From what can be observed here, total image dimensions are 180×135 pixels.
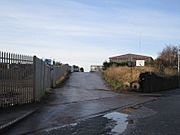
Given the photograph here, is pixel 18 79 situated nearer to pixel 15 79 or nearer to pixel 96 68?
pixel 15 79

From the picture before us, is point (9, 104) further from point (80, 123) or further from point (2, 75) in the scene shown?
point (80, 123)

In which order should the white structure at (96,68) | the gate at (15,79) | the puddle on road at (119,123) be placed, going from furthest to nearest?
the white structure at (96,68) → the gate at (15,79) → the puddle on road at (119,123)

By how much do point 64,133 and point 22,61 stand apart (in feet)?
23.6

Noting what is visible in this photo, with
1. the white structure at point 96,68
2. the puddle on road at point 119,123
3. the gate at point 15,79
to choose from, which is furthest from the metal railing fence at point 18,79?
the white structure at point 96,68

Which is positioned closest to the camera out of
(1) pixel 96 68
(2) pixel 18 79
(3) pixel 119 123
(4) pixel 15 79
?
(3) pixel 119 123

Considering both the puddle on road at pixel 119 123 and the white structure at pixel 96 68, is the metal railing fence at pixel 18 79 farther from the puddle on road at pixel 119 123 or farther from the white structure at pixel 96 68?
the white structure at pixel 96 68

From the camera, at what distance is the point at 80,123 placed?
13664 millimetres

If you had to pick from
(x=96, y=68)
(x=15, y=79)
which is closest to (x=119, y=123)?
(x=15, y=79)

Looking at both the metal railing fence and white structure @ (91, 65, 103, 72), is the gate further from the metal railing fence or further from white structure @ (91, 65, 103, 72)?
white structure @ (91, 65, 103, 72)

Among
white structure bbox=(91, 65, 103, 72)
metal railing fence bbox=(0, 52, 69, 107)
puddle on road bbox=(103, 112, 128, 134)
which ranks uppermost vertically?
white structure bbox=(91, 65, 103, 72)

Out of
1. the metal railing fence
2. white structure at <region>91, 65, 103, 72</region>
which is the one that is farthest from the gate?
white structure at <region>91, 65, 103, 72</region>

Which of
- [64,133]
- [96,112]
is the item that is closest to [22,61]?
[96,112]

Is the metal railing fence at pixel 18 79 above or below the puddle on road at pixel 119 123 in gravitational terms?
above

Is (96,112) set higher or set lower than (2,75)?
lower
